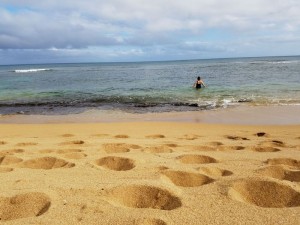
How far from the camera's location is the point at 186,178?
3.72 meters

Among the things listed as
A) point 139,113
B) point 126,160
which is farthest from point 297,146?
point 139,113

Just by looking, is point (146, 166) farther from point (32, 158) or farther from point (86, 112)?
point (86, 112)

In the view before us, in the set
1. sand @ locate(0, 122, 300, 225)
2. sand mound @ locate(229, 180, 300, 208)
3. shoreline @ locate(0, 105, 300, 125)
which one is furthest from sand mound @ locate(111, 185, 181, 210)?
shoreline @ locate(0, 105, 300, 125)

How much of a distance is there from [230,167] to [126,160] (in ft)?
4.61

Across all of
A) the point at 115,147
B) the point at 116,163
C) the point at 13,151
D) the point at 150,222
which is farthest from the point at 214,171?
the point at 13,151

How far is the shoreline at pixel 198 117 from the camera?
1015 centimetres

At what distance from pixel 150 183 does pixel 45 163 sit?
1873 mm

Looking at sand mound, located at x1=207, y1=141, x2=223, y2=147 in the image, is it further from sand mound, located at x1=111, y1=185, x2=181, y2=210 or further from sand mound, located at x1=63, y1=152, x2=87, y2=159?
sand mound, located at x1=111, y1=185, x2=181, y2=210

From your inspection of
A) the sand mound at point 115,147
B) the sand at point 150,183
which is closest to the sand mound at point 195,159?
the sand at point 150,183

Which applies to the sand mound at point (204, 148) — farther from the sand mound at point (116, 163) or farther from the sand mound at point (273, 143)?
the sand mound at point (116, 163)

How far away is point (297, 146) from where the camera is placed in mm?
5652

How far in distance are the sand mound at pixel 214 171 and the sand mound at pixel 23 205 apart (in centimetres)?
185

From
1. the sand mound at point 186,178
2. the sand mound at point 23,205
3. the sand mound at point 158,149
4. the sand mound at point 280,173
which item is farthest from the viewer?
the sand mound at point 158,149

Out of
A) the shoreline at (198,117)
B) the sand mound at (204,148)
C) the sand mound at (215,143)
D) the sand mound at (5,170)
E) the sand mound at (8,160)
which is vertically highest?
the sand mound at (5,170)
